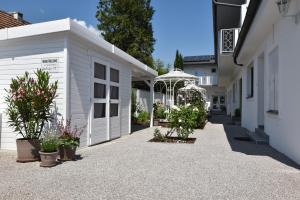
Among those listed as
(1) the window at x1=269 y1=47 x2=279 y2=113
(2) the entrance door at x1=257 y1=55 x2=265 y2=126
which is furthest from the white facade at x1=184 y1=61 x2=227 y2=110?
(1) the window at x1=269 y1=47 x2=279 y2=113

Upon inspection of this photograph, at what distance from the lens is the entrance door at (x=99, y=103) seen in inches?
320

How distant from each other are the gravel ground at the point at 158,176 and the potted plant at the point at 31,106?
13.8 inches

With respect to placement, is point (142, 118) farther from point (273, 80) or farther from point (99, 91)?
point (273, 80)

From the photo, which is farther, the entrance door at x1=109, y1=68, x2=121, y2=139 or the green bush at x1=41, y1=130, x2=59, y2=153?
the entrance door at x1=109, y1=68, x2=121, y2=139

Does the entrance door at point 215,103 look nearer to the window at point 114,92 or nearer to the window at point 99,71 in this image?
the window at point 114,92

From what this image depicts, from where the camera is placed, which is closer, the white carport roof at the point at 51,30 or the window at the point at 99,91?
the white carport roof at the point at 51,30

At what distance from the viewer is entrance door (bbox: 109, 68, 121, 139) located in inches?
371

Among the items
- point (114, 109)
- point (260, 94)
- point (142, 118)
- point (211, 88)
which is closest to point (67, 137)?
point (114, 109)

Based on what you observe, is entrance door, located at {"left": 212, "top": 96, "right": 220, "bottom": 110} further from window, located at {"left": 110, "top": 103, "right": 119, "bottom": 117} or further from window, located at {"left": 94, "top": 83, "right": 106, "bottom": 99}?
window, located at {"left": 94, "top": 83, "right": 106, "bottom": 99}

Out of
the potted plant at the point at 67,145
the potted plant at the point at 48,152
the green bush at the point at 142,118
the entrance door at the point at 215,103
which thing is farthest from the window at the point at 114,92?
the entrance door at the point at 215,103

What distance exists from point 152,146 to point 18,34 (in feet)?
14.5

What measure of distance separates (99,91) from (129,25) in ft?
63.1

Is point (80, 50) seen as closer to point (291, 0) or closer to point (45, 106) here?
point (45, 106)

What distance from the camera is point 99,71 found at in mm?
8508
